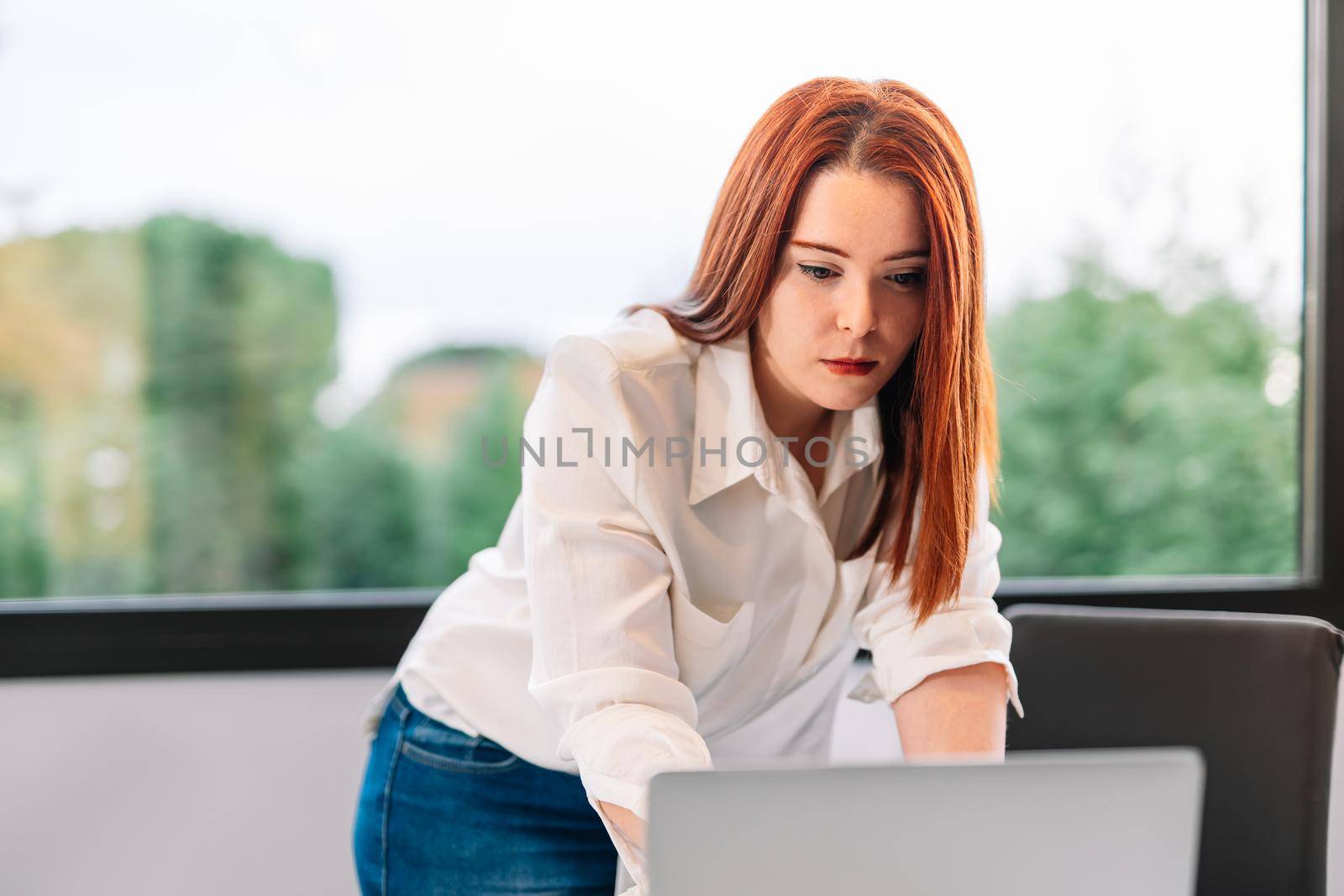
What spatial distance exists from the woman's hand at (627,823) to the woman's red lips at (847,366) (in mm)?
439

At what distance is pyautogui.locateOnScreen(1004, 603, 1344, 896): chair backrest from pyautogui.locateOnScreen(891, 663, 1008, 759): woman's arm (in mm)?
284

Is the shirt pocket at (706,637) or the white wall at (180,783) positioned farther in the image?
the white wall at (180,783)

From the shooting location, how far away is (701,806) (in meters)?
0.56

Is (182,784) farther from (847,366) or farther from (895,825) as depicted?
(895,825)

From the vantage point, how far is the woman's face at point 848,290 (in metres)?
0.92

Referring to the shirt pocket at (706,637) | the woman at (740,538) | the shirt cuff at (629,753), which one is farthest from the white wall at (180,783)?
the shirt cuff at (629,753)

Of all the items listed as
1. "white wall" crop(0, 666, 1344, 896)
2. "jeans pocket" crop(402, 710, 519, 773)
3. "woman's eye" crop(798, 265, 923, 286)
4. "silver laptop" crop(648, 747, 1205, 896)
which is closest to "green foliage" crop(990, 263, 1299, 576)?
"white wall" crop(0, 666, 1344, 896)

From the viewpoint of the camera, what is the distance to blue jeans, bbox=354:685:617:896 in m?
1.15

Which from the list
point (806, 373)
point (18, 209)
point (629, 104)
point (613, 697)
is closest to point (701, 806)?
point (613, 697)

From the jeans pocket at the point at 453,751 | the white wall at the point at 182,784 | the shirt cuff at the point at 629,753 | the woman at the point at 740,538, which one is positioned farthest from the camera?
the white wall at the point at 182,784

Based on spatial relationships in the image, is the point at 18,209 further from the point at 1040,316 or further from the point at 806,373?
the point at 1040,316

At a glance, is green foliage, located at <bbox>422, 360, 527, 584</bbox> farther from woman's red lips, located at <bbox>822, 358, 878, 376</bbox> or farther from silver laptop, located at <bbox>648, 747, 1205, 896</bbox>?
silver laptop, located at <bbox>648, 747, 1205, 896</bbox>

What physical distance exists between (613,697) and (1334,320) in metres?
1.62

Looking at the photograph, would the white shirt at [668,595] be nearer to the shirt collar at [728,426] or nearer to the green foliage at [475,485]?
the shirt collar at [728,426]
